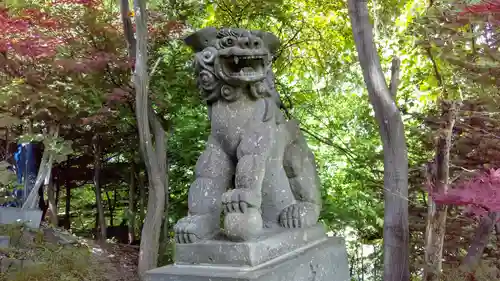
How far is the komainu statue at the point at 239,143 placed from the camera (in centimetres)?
221

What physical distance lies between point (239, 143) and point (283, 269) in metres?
0.66

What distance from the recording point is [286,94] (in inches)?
206

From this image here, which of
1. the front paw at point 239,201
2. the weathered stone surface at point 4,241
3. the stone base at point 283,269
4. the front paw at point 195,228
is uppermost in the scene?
the front paw at point 239,201

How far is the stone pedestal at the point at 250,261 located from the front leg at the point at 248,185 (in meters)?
0.07

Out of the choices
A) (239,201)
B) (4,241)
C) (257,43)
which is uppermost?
(257,43)

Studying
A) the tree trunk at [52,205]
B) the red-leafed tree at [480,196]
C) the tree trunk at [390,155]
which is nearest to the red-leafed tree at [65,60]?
the tree trunk at [52,205]

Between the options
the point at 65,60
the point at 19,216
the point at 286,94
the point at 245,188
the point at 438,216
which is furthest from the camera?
the point at 19,216

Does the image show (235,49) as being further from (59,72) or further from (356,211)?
(59,72)

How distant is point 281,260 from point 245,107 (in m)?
0.78

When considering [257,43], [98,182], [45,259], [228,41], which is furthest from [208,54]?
[98,182]

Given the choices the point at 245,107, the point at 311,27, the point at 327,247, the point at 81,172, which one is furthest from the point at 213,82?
the point at 81,172

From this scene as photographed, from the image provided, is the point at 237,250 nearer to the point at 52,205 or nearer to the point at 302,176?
the point at 302,176

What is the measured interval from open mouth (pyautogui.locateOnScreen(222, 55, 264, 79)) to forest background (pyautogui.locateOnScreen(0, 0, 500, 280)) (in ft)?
5.94

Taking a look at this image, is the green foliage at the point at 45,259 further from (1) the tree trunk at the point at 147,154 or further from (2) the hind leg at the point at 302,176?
(2) the hind leg at the point at 302,176
